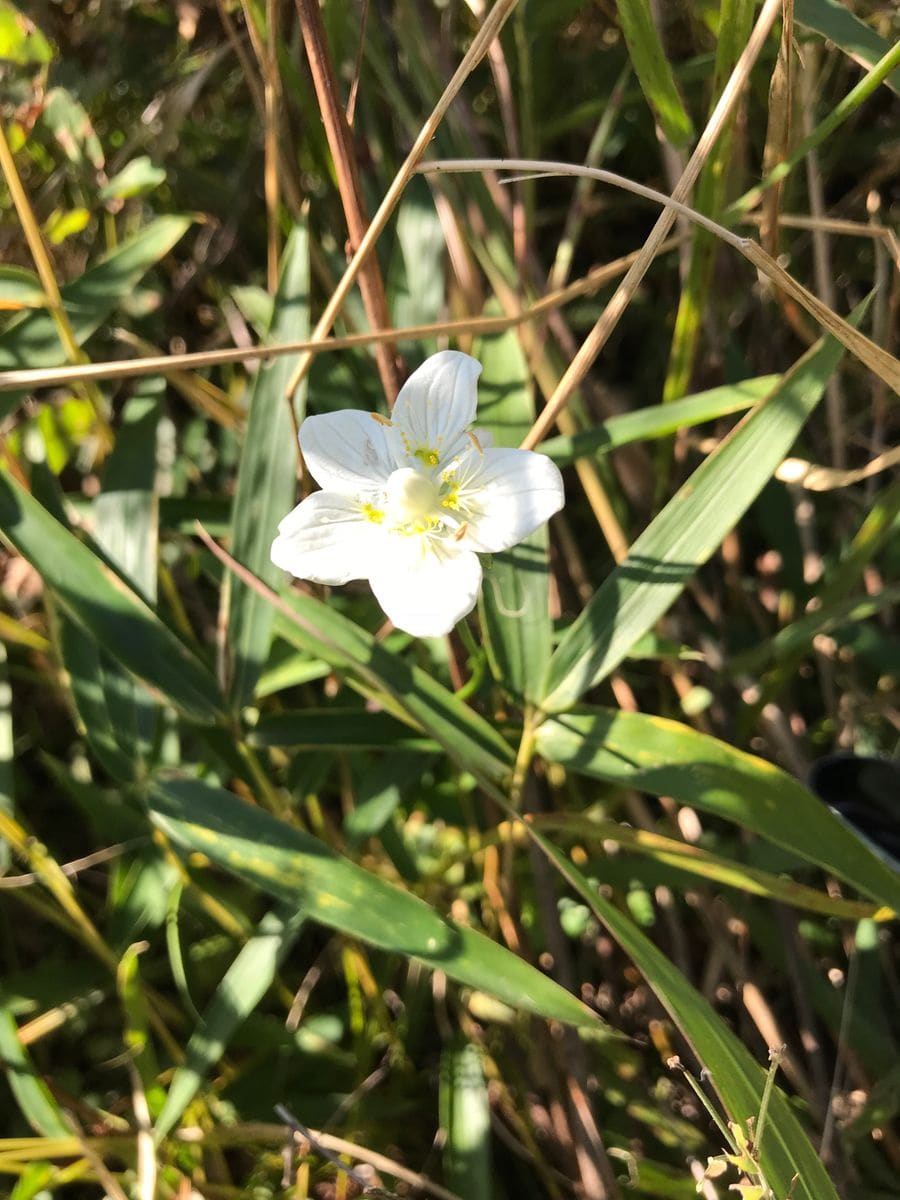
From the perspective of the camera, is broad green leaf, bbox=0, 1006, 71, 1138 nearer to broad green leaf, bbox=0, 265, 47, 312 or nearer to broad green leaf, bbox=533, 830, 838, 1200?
broad green leaf, bbox=533, 830, 838, 1200

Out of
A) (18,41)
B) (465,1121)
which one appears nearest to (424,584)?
(465,1121)

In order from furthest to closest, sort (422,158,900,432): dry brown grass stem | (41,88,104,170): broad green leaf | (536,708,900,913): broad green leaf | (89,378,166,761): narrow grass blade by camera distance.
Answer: (41,88,104,170): broad green leaf, (89,378,166,761): narrow grass blade, (536,708,900,913): broad green leaf, (422,158,900,432): dry brown grass stem

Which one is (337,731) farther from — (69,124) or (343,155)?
(69,124)

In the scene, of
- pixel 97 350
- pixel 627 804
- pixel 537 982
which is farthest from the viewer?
pixel 97 350

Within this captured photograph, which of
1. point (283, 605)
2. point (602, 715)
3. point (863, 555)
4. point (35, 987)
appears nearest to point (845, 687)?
point (863, 555)

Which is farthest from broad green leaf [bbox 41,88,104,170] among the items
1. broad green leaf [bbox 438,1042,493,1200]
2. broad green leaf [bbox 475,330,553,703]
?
broad green leaf [bbox 438,1042,493,1200]

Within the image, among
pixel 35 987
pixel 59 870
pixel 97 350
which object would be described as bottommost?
pixel 35 987

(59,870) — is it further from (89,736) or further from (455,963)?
Answer: (455,963)

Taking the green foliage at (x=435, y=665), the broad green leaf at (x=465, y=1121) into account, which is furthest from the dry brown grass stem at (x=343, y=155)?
the broad green leaf at (x=465, y=1121)
